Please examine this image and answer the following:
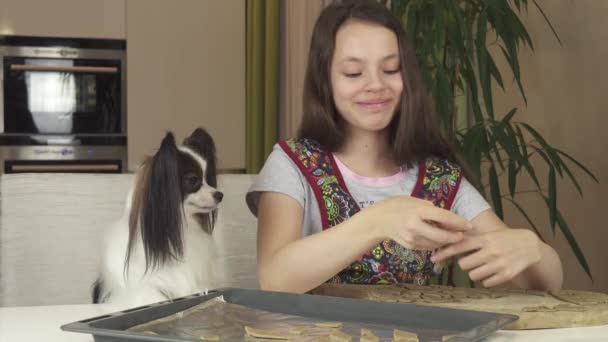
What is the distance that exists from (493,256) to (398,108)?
1.53ft

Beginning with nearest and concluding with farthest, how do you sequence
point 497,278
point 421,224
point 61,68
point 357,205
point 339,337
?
1. point 339,337
2. point 421,224
3. point 497,278
4. point 357,205
5. point 61,68

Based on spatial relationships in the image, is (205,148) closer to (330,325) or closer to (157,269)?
(157,269)

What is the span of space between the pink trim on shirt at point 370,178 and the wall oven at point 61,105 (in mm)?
2443

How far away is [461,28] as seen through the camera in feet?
7.14

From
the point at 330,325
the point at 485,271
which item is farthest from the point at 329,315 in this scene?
the point at 485,271

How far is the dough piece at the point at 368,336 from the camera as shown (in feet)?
2.07

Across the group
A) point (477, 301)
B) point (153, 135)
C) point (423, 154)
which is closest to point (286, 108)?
point (153, 135)

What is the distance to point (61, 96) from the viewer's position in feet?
11.8

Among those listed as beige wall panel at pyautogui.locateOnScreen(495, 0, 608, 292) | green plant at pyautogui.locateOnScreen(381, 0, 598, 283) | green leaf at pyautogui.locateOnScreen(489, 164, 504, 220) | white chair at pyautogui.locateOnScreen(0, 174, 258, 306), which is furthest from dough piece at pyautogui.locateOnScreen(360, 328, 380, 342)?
beige wall panel at pyautogui.locateOnScreen(495, 0, 608, 292)

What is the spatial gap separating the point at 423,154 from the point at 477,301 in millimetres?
565

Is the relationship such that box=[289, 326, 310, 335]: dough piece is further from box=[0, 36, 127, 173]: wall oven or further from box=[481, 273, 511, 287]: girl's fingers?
box=[0, 36, 127, 173]: wall oven

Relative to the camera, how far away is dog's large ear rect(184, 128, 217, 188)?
0.90 m

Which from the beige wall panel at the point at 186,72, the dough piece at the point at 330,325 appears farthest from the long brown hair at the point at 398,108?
the beige wall panel at the point at 186,72

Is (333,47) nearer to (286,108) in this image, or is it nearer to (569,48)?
(569,48)
